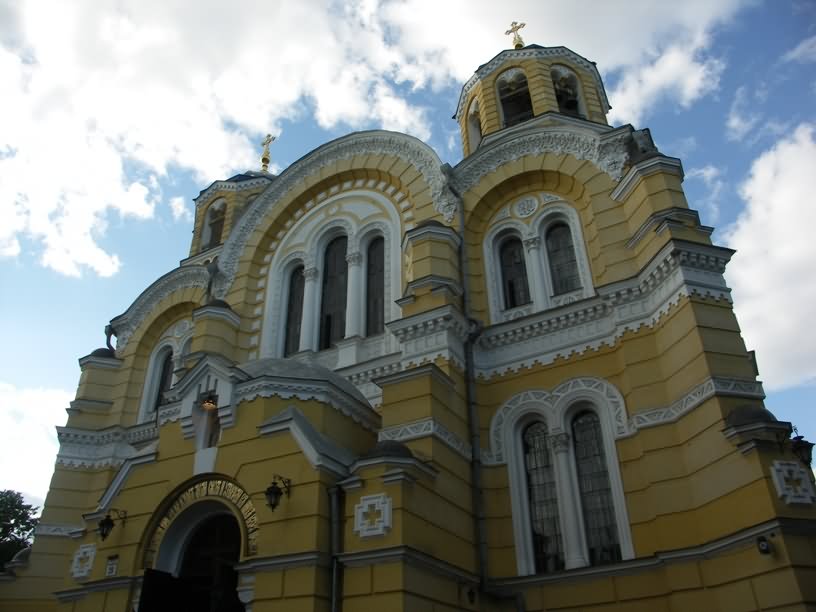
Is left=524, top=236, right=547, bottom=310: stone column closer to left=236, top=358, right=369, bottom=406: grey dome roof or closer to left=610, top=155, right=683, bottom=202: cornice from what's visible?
left=610, top=155, right=683, bottom=202: cornice

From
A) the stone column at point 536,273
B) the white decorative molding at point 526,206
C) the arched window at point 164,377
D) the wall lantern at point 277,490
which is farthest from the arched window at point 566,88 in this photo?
the wall lantern at point 277,490

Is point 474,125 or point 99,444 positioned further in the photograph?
point 474,125

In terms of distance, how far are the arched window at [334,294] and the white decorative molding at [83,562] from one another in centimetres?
739

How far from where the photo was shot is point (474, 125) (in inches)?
918

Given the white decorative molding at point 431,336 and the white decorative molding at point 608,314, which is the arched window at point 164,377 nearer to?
the white decorative molding at point 431,336

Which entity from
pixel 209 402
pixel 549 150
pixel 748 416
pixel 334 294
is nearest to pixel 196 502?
pixel 209 402

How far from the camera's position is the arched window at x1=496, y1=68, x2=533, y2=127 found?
870 inches

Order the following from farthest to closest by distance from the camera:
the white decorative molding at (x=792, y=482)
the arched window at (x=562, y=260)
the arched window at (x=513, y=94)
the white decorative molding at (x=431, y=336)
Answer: the arched window at (x=513, y=94)
the arched window at (x=562, y=260)
the white decorative molding at (x=431, y=336)
the white decorative molding at (x=792, y=482)

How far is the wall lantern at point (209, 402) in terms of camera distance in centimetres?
1327

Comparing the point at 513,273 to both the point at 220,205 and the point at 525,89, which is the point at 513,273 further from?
the point at 220,205

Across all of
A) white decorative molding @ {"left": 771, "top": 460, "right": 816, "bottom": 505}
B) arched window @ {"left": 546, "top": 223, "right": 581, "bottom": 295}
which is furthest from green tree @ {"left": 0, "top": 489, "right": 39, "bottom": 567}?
white decorative molding @ {"left": 771, "top": 460, "right": 816, "bottom": 505}

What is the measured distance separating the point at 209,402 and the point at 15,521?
31.3m

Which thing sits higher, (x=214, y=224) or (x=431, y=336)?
(x=214, y=224)

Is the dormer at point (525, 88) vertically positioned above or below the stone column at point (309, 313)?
above
